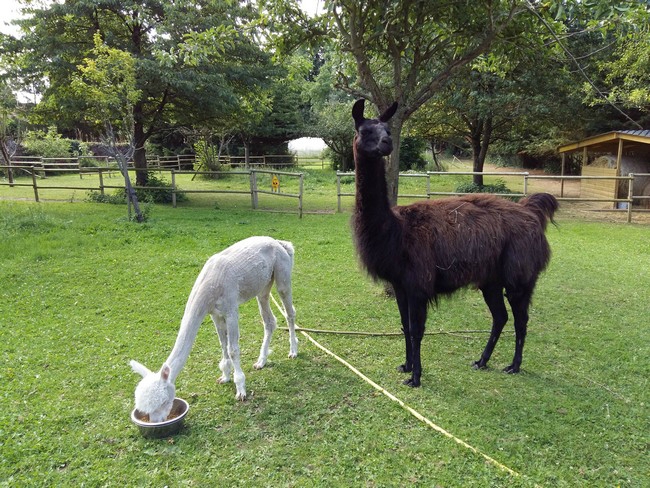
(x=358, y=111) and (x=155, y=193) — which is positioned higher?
(x=358, y=111)

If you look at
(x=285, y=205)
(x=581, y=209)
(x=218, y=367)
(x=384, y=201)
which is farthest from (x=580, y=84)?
(x=218, y=367)

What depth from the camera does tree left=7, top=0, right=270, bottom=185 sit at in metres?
12.6

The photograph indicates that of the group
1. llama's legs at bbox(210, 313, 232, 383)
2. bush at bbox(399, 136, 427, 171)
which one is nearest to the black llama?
llama's legs at bbox(210, 313, 232, 383)

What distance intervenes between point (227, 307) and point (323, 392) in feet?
3.67

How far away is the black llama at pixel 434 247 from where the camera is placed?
3.67 metres

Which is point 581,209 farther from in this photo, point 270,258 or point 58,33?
point 58,33

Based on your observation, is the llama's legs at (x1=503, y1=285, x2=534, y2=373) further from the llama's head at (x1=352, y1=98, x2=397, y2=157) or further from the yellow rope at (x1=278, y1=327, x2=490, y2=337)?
the llama's head at (x1=352, y1=98, x2=397, y2=157)

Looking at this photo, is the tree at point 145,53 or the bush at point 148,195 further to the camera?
the bush at point 148,195

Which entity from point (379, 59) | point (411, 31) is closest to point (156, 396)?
point (411, 31)

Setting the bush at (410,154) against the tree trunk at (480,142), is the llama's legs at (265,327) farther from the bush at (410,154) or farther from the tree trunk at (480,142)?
the bush at (410,154)

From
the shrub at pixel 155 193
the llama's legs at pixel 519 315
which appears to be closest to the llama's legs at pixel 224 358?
the llama's legs at pixel 519 315

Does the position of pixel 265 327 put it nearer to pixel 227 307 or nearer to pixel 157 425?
A: pixel 227 307

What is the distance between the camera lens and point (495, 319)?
4164mm

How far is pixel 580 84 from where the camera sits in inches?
572
